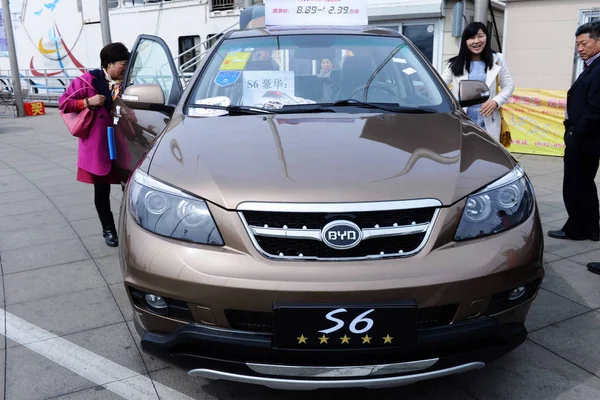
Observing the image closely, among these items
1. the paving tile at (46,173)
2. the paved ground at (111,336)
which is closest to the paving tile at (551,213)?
the paved ground at (111,336)

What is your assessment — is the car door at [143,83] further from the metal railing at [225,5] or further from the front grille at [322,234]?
the metal railing at [225,5]

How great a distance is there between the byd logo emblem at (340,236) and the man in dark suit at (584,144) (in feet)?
9.79

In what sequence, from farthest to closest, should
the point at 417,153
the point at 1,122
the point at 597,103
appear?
the point at 1,122 < the point at 597,103 < the point at 417,153

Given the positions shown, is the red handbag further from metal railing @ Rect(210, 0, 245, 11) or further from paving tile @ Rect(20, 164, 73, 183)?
metal railing @ Rect(210, 0, 245, 11)

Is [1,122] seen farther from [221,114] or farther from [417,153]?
[417,153]

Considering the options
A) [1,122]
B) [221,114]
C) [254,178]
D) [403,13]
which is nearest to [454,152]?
[254,178]

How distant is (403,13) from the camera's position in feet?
39.8

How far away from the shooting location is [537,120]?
8.42 metres

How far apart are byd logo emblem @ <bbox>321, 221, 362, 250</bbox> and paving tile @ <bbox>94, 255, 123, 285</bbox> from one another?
218 centimetres

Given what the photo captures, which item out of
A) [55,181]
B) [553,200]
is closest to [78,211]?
[55,181]

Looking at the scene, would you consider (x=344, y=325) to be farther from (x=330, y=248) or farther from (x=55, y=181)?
(x=55, y=181)

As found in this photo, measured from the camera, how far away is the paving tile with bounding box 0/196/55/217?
5473 mm

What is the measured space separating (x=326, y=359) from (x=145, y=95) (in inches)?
75.4

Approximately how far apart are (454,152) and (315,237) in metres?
0.76
